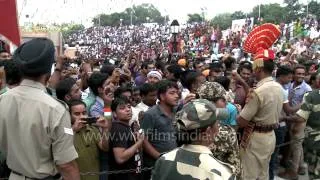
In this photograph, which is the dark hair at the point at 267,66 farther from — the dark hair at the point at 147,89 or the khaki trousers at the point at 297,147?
the khaki trousers at the point at 297,147

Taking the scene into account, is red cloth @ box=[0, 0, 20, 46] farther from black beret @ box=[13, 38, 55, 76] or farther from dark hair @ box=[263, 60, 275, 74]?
dark hair @ box=[263, 60, 275, 74]

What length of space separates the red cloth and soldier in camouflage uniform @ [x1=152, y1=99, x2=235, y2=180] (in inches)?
109

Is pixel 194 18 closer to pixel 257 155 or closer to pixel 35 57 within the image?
pixel 257 155

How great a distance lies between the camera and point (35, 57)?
2801mm

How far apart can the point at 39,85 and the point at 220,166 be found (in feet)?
4.15

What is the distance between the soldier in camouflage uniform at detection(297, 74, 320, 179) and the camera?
5.50 metres

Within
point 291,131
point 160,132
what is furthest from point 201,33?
point 160,132

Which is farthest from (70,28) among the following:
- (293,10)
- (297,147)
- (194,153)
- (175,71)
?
(194,153)

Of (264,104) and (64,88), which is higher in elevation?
(64,88)

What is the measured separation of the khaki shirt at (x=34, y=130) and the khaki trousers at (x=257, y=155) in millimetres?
2929

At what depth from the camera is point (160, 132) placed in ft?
14.7

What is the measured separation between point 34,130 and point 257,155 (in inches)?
126

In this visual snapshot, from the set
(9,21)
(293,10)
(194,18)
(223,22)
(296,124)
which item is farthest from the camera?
(223,22)

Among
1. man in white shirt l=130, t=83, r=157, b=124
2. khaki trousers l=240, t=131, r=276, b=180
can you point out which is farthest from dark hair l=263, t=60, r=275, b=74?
man in white shirt l=130, t=83, r=157, b=124
